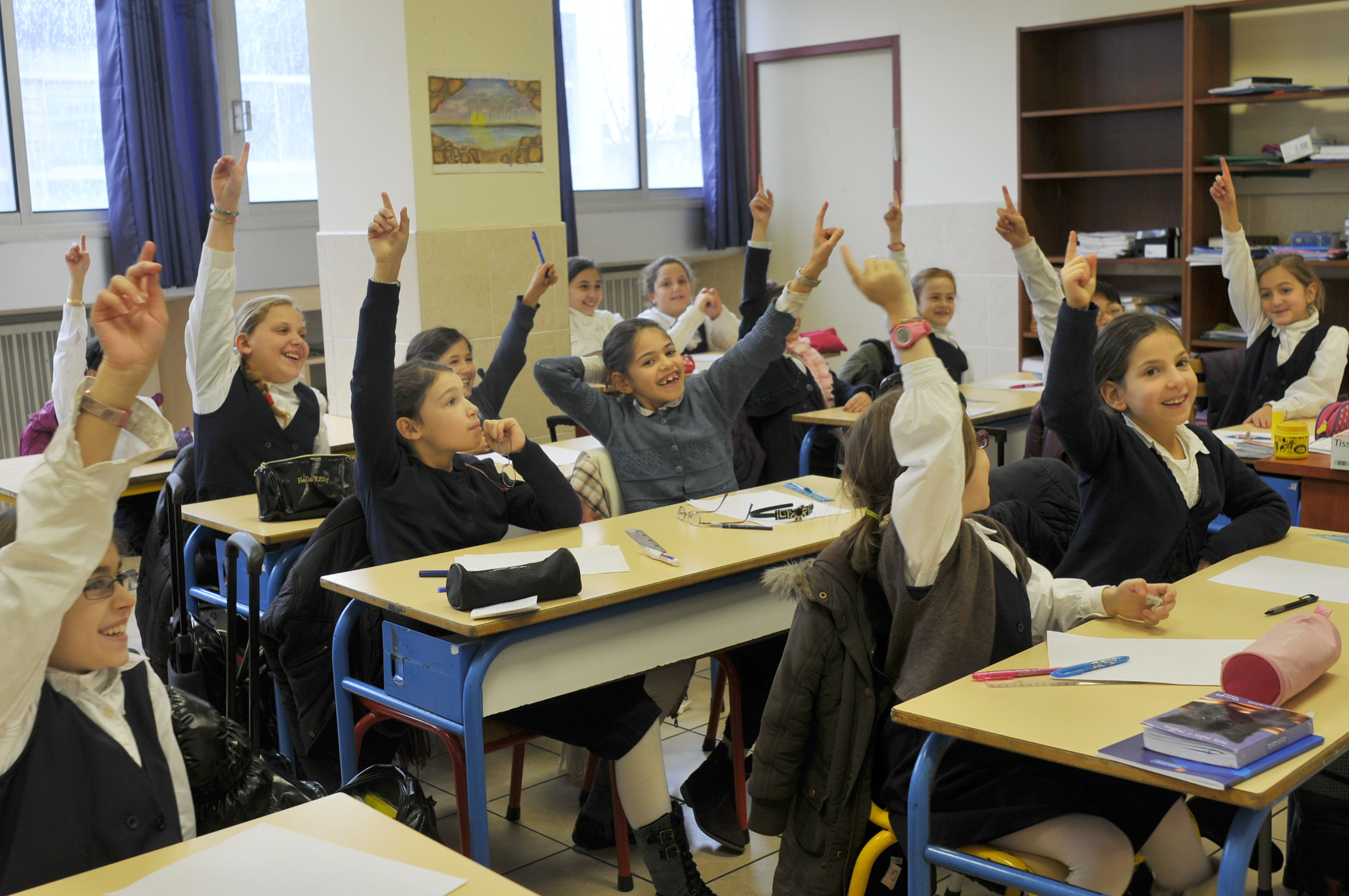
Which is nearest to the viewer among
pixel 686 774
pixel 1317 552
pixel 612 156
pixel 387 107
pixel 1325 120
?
pixel 1317 552

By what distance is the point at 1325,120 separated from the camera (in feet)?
19.5

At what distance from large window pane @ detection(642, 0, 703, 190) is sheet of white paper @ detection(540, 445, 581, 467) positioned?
4432 mm

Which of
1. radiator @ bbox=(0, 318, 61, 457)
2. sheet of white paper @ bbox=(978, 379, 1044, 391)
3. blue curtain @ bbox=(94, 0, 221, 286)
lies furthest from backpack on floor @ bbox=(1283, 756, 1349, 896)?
radiator @ bbox=(0, 318, 61, 457)

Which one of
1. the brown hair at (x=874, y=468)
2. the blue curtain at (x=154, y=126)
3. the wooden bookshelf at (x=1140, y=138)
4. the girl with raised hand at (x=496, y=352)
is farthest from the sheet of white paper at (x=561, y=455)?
the wooden bookshelf at (x=1140, y=138)

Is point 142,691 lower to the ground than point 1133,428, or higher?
lower

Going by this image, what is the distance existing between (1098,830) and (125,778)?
1227 millimetres

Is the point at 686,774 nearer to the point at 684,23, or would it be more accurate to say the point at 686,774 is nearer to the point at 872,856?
the point at 872,856

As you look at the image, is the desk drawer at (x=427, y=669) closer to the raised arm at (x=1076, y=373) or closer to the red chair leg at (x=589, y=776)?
the red chair leg at (x=589, y=776)

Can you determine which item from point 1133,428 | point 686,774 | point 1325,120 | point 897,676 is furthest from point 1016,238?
point 1325,120

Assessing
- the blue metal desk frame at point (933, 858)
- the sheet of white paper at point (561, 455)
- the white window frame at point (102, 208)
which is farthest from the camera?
the white window frame at point (102, 208)

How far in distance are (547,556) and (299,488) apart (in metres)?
0.84

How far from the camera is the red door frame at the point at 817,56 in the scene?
7.45 meters

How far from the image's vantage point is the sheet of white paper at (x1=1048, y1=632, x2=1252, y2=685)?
1705 millimetres

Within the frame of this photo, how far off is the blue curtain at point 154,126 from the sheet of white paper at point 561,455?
9.37 feet
